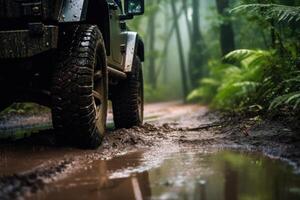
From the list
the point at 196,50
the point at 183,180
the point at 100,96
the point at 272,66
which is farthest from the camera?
the point at 196,50

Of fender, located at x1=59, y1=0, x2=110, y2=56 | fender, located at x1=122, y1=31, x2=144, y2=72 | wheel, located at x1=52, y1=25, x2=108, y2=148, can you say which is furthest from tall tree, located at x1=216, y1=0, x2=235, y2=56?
wheel, located at x1=52, y1=25, x2=108, y2=148

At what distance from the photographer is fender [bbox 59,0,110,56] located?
421 centimetres

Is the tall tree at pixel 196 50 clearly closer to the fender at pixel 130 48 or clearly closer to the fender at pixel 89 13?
the fender at pixel 130 48

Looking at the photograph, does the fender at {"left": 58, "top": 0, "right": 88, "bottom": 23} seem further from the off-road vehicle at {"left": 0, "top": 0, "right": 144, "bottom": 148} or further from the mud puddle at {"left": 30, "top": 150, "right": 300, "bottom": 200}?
the mud puddle at {"left": 30, "top": 150, "right": 300, "bottom": 200}

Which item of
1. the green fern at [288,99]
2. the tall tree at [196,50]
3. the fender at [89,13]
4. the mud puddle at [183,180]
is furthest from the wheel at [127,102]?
the tall tree at [196,50]

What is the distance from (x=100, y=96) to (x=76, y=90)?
36.5 inches

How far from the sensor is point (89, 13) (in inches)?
200

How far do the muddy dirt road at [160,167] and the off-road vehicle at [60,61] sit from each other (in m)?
0.32

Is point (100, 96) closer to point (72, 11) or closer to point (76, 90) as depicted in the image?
point (76, 90)

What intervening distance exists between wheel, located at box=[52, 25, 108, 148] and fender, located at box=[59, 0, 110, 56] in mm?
221

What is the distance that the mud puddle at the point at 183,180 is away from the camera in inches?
101

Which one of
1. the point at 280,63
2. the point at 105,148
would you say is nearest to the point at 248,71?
the point at 280,63

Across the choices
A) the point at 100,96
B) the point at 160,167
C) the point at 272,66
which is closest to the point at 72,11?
the point at 100,96

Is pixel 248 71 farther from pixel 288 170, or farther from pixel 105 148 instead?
pixel 288 170
